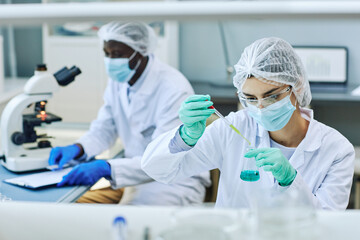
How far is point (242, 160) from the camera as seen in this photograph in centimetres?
167

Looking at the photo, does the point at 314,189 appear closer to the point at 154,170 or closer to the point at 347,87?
the point at 154,170

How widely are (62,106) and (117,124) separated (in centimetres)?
140

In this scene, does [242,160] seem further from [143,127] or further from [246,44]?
[246,44]

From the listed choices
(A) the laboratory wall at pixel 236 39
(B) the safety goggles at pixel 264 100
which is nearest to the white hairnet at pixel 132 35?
(B) the safety goggles at pixel 264 100

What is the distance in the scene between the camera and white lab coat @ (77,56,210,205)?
2.14 meters

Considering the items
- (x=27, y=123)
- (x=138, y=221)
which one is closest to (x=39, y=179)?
(x=27, y=123)

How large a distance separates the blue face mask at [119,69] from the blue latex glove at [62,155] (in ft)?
1.28

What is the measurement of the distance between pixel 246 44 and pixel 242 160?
213 cm

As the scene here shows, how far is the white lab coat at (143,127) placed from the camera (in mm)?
2139

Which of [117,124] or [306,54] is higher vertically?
[306,54]

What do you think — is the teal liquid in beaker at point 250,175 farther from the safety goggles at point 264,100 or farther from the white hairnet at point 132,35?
the white hairnet at point 132,35

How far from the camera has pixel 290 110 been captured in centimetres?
160

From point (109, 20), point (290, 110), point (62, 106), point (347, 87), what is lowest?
point (62, 106)

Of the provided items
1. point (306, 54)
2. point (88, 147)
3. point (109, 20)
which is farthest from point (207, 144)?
point (306, 54)
